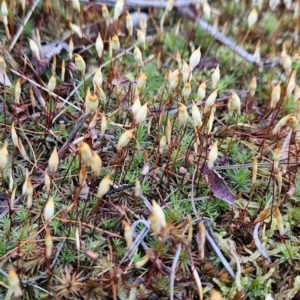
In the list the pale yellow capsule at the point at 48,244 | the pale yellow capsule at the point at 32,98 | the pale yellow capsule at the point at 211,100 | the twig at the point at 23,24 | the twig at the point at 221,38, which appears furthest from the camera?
the twig at the point at 221,38

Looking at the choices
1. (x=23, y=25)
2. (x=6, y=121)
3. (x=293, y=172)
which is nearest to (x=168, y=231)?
(x=293, y=172)

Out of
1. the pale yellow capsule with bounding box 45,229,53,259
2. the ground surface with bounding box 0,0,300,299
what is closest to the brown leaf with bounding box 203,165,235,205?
the ground surface with bounding box 0,0,300,299

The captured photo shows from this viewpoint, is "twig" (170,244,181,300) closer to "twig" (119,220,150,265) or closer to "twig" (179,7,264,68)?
"twig" (119,220,150,265)

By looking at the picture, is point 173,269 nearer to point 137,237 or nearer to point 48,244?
point 137,237

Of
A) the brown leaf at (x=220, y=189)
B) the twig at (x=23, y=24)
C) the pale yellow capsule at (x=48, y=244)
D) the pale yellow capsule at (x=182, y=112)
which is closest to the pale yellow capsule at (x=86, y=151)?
the pale yellow capsule at (x=48, y=244)

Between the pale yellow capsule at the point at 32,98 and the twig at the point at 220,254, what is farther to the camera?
the pale yellow capsule at the point at 32,98

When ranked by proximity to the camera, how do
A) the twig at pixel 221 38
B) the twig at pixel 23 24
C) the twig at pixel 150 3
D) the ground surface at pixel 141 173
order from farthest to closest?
the twig at pixel 150 3, the twig at pixel 221 38, the twig at pixel 23 24, the ground surface at pixel 141 173

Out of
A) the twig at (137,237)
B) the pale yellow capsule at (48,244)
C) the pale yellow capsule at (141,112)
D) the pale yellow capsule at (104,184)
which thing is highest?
the pale yellow capsule at (141,112)

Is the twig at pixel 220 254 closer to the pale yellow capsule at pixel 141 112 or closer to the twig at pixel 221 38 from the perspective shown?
the pale yellow capsule at pixel 141 112
